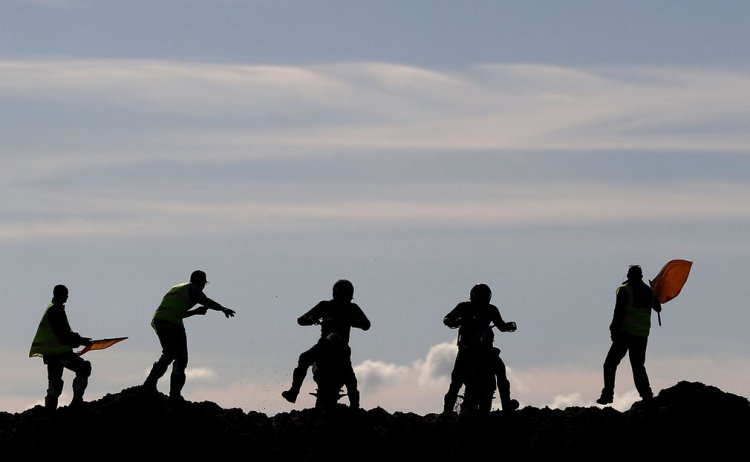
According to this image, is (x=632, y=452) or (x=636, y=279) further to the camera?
(x=636, y=279)

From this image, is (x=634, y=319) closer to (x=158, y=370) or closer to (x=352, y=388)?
(x=352, y=388)

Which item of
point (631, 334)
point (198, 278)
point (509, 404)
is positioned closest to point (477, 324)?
point (509, 404)

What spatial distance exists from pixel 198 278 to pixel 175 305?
657 millimetres

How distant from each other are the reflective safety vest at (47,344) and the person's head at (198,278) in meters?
2.49

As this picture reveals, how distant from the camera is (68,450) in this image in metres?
31.5

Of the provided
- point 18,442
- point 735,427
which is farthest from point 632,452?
point 18,442

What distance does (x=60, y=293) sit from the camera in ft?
108

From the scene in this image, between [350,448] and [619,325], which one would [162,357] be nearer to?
[350,448]

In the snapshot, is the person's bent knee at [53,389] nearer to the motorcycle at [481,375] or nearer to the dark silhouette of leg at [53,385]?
the dark silhouette of leg at [53,385]

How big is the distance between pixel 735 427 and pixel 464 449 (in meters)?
4.62

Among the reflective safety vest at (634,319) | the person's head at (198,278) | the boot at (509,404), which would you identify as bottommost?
the boot at (509,404)

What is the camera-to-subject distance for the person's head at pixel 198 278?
32.8 meters

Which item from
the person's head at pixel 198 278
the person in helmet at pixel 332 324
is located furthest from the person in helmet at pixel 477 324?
the person's head at pixel 198 278

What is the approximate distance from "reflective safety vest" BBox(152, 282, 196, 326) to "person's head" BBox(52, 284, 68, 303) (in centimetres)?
168
